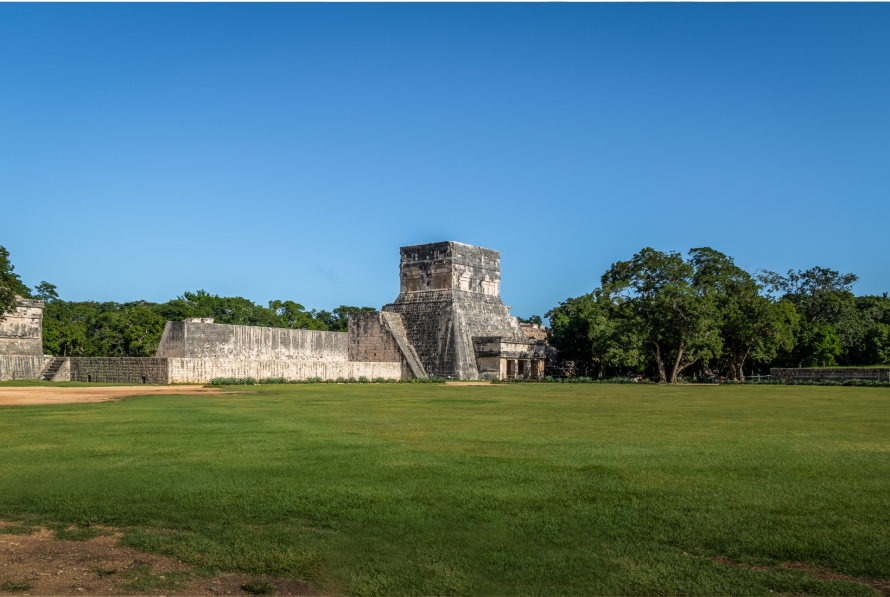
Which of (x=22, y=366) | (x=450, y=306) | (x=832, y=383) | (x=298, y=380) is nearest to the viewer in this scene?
(x=22, y=366)

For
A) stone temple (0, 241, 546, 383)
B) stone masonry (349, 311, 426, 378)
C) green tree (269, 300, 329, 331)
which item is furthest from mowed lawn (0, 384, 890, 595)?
green tree (269, 300, 329, 331)

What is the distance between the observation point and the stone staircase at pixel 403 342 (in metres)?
39.1

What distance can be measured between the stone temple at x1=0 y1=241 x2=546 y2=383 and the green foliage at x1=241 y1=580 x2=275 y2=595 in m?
27.6

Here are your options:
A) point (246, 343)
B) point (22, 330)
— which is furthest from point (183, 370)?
point (22, 330)

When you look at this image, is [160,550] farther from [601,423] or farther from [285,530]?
[601,423]

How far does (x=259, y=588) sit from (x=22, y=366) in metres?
32.2

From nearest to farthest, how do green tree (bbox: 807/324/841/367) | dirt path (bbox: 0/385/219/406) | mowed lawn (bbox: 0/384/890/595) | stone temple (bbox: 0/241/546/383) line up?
1. mowed lawn (bbox: 0/384/890/595)
2. dirt path (bbox: 0/385/219/406)
3. stone temple (bbox: 0/241/546/383)
4. green tree (bbox: 807/324/841/367)

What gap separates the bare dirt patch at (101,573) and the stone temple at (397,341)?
26.5 m

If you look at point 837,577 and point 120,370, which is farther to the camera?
point 120,370

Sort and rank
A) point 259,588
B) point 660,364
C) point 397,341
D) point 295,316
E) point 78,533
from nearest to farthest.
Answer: point 259,588 < point 78,533 < point 660,364 < point 397,341 < point 295,316

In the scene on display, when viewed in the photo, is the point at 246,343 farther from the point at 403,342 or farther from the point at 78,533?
the point at 78,533

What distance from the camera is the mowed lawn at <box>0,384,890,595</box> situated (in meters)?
4.70

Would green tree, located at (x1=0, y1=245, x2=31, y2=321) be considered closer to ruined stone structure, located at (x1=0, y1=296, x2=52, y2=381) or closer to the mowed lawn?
ruined stone structure, located at (x1=0, y1=296, x2=52, y2=381)

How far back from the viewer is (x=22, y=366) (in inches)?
1255
